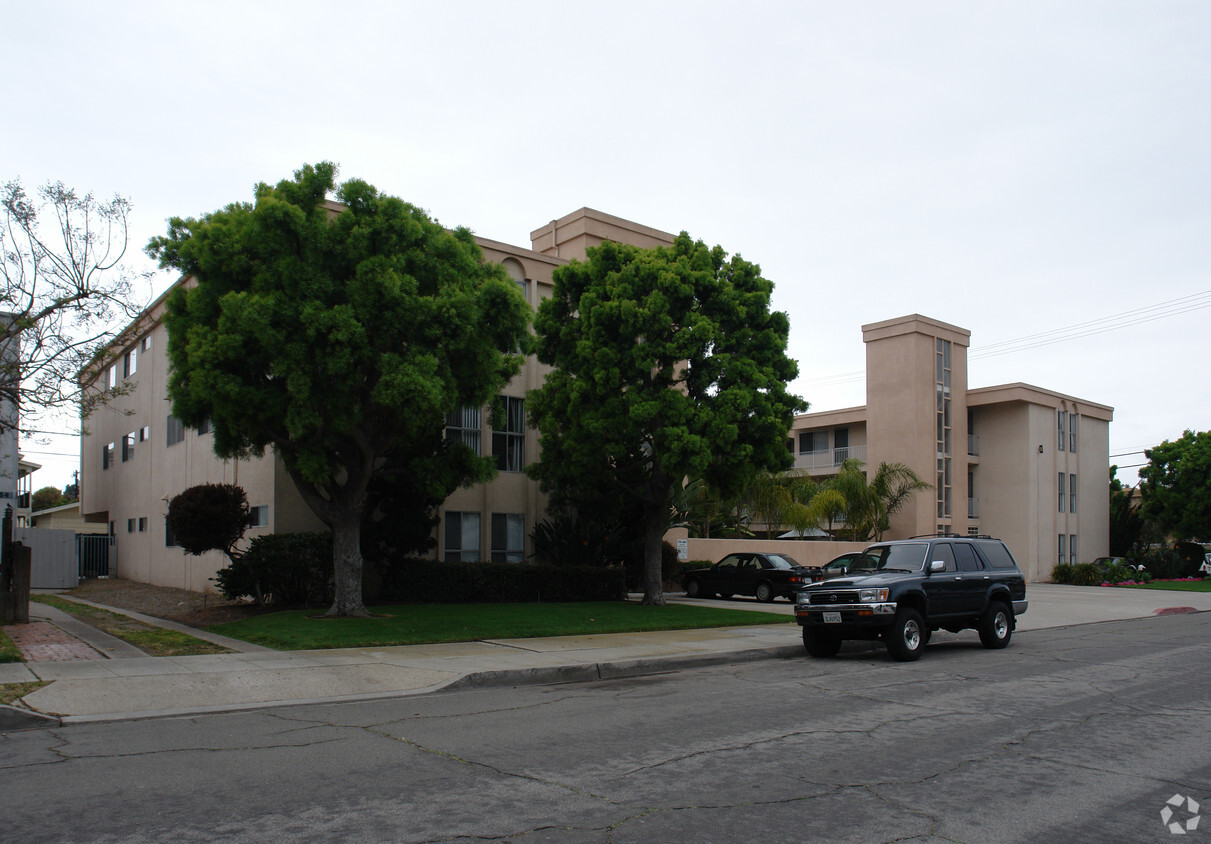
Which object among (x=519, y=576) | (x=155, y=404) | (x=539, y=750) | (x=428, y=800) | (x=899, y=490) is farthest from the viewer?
(x=899, y=490)

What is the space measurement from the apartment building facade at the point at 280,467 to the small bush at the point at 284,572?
1685 mm

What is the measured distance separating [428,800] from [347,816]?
22.1 inches

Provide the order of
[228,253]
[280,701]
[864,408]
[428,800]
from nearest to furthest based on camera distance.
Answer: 1. [428,800]
2. [280,701]
3. [228,253]
4. [864,408]

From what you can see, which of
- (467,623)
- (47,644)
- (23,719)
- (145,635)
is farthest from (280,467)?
(23,719)

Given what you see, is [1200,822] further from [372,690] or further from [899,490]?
[899,490]

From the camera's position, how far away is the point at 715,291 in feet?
69.7

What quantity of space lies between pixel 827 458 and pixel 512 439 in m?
30.0

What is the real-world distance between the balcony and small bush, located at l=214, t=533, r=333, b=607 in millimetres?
34536

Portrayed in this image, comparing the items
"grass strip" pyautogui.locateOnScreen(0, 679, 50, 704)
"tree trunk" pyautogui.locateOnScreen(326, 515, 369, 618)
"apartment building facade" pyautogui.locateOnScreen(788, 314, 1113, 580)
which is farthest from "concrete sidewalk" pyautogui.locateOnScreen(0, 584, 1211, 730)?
"apartment building facade" pyautogui.locateOnScreen(788, 314, 1113, 580)

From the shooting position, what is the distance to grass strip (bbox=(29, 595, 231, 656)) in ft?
43.7

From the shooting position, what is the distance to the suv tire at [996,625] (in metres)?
15.3

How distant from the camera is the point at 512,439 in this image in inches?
1006

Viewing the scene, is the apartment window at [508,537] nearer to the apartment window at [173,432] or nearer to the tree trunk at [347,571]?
the tree trunk at [347,571]

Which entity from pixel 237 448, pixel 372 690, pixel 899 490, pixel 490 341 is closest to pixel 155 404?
pixel 237 448
